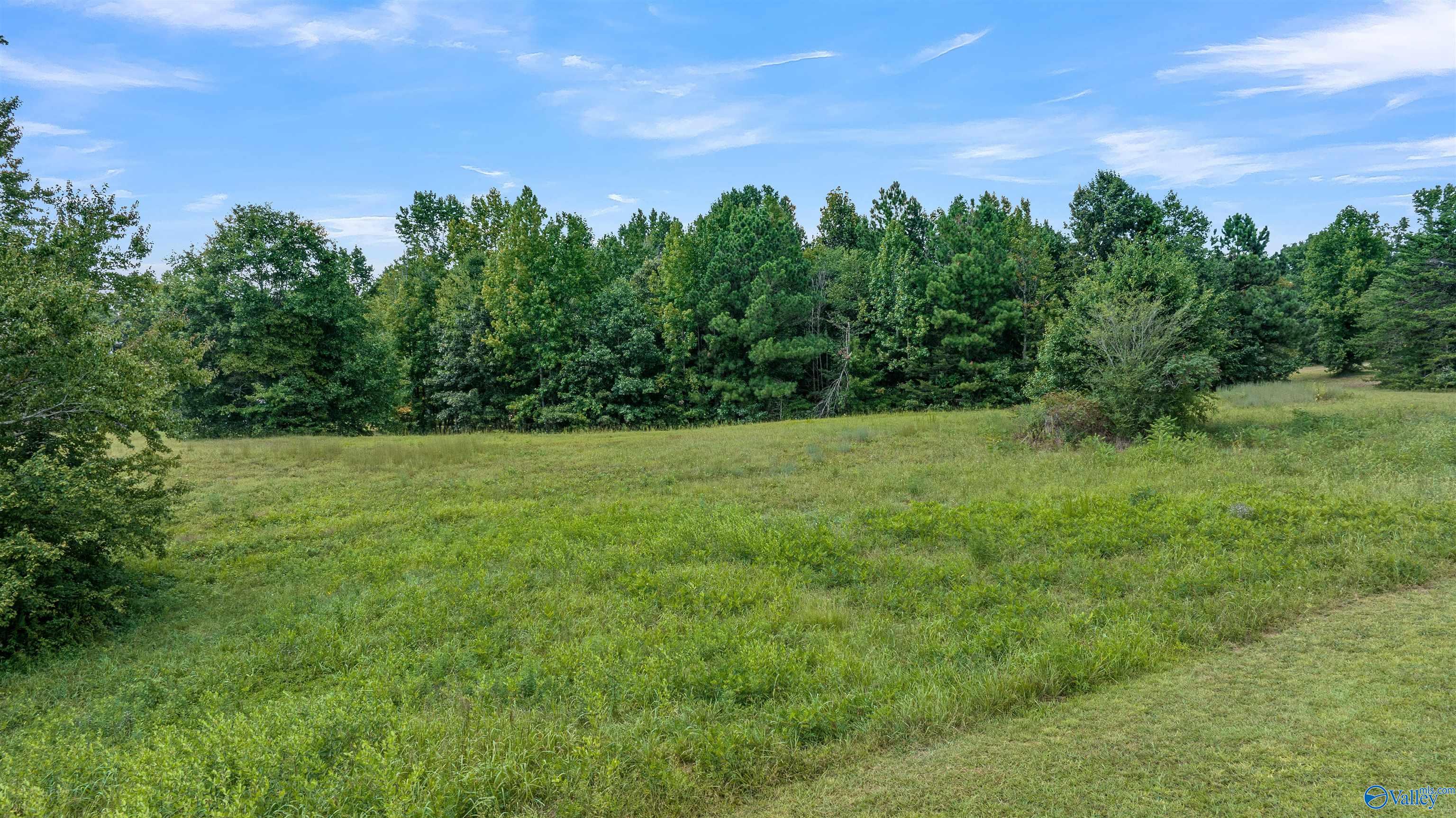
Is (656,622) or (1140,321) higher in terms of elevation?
(1140,321)

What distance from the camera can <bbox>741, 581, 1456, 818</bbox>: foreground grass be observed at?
373 centimetres

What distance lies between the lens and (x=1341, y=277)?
53781 mm

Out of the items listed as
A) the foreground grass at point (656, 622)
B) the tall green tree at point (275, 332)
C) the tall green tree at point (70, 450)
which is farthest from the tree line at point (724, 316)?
the tall green tree at point (70, 450)

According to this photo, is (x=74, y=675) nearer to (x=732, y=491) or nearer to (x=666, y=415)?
(x=732, y=491)

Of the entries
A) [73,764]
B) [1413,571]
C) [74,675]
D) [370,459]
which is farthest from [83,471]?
[1413,571]

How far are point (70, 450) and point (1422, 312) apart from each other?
54017mm

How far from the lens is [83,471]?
812 centimetres

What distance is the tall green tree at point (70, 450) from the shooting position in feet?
24.3

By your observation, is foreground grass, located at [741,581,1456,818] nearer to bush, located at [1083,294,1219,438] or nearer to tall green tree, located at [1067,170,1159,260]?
bush, located at [1083,294,1219,438]

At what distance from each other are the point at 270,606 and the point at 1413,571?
13285mm

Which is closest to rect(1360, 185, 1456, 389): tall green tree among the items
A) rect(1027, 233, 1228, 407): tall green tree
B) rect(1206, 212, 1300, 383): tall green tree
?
rect(1206, 212, 1300, 383): tall green tree

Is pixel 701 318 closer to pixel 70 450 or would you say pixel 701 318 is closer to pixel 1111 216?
pixel 1111 216

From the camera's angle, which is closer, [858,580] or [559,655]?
[559,655]

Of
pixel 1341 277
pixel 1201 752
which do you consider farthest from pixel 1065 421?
pixel 1341 277
